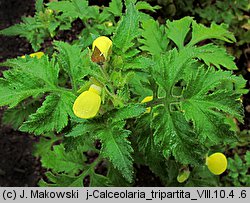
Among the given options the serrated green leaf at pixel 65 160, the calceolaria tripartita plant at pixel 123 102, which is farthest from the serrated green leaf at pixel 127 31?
the serrated green leaf at pixel 65 160

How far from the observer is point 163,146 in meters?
1.32

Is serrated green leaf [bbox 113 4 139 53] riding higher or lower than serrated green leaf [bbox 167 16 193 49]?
higher

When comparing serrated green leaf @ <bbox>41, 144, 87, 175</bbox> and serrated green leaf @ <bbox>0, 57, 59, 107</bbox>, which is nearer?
serrated green leaf @ <bbox>0, 57, 59, 107</bbox>

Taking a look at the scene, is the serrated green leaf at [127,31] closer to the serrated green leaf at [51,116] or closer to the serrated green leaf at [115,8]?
the serrated green leaf at [51,116]

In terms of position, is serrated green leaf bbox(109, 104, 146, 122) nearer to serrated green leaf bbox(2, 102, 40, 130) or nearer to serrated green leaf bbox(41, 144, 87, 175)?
serrated green leaf bbox(41, 144, 87, 175)

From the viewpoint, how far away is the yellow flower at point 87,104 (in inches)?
46.8

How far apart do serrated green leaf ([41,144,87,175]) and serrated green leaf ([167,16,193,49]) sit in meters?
0.76

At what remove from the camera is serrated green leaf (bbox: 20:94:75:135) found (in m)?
1.27

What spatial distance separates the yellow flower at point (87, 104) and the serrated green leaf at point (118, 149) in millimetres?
101

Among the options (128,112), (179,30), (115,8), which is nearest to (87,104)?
(128,112)

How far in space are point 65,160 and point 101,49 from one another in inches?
37.1

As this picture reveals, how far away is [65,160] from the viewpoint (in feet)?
6.71

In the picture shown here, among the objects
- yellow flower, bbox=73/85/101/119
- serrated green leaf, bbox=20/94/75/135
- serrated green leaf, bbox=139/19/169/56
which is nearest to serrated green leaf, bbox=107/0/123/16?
serrated green leaf, bbox=139/19/169/56

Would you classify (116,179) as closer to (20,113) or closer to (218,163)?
(218,163)
